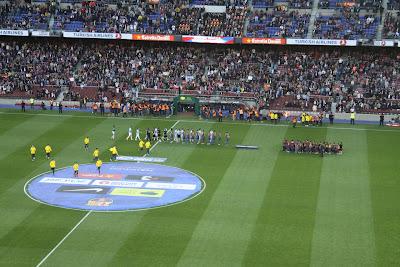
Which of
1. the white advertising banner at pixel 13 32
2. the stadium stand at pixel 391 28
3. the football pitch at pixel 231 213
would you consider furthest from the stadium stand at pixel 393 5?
the white advertising banner at pixel 13 32

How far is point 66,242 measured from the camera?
3153cm

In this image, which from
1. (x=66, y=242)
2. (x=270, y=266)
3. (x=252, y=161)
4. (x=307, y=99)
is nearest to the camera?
(x=270, y=266)

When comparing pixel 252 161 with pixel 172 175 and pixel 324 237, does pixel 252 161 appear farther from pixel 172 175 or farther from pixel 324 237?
pixel 324 237

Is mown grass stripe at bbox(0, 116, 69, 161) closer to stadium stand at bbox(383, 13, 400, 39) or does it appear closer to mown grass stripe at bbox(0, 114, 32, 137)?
mown grass stripe at bbox(0, 114, 32, 137)

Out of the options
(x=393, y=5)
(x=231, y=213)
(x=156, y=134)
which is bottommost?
(x=231, y=213)

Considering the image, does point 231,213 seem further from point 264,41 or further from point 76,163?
point 264,41

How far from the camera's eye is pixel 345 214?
35.7 m

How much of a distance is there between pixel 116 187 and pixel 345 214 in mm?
12771

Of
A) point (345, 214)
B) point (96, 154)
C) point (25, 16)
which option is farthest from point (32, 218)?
point (25, 16)

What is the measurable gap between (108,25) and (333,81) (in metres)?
22.4

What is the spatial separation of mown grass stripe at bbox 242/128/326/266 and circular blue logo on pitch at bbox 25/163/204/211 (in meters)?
4.73

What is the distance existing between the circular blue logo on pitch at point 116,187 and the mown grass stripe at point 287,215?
473cm

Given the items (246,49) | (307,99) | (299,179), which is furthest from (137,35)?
(299,179)

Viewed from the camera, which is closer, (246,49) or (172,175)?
(172,175)
